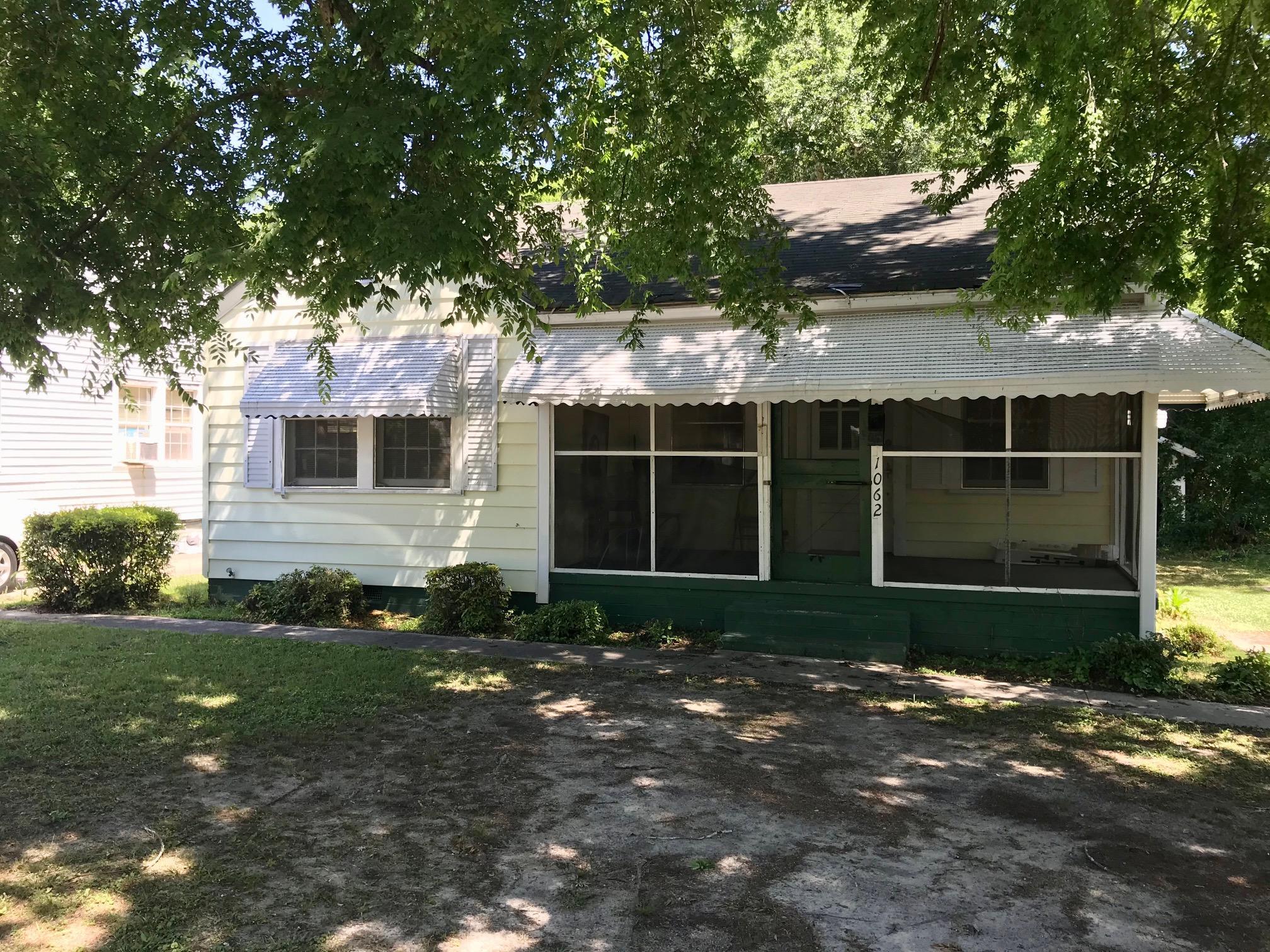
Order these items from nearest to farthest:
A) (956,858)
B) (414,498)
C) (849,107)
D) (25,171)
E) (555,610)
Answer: (956,858), (25,171), (555,610), (414,498), (849,107)

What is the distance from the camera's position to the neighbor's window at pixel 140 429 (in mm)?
16266

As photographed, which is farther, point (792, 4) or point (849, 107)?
point (849, 107)

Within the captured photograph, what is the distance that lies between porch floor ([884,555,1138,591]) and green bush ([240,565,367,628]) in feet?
19.4

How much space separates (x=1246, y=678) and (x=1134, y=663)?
0.86 meters

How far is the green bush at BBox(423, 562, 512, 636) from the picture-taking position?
387 inches

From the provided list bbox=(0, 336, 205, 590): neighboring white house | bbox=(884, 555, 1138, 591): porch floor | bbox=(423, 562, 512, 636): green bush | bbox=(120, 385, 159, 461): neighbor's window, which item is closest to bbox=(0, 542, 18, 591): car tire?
bbox=(0, 336, 205, 590): neighboring white house

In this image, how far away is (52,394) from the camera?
1466 centimetres

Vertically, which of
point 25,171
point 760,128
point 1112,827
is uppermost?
point 760,128

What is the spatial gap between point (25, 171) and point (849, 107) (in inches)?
795

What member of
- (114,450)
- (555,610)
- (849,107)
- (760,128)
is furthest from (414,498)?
(849,107)

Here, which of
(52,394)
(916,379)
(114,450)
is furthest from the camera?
(114,450)

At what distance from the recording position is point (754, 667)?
845cm

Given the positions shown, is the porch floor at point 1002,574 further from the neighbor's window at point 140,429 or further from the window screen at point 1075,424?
the neighbor's window at point 140,429

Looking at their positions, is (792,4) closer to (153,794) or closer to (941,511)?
(941,511)
